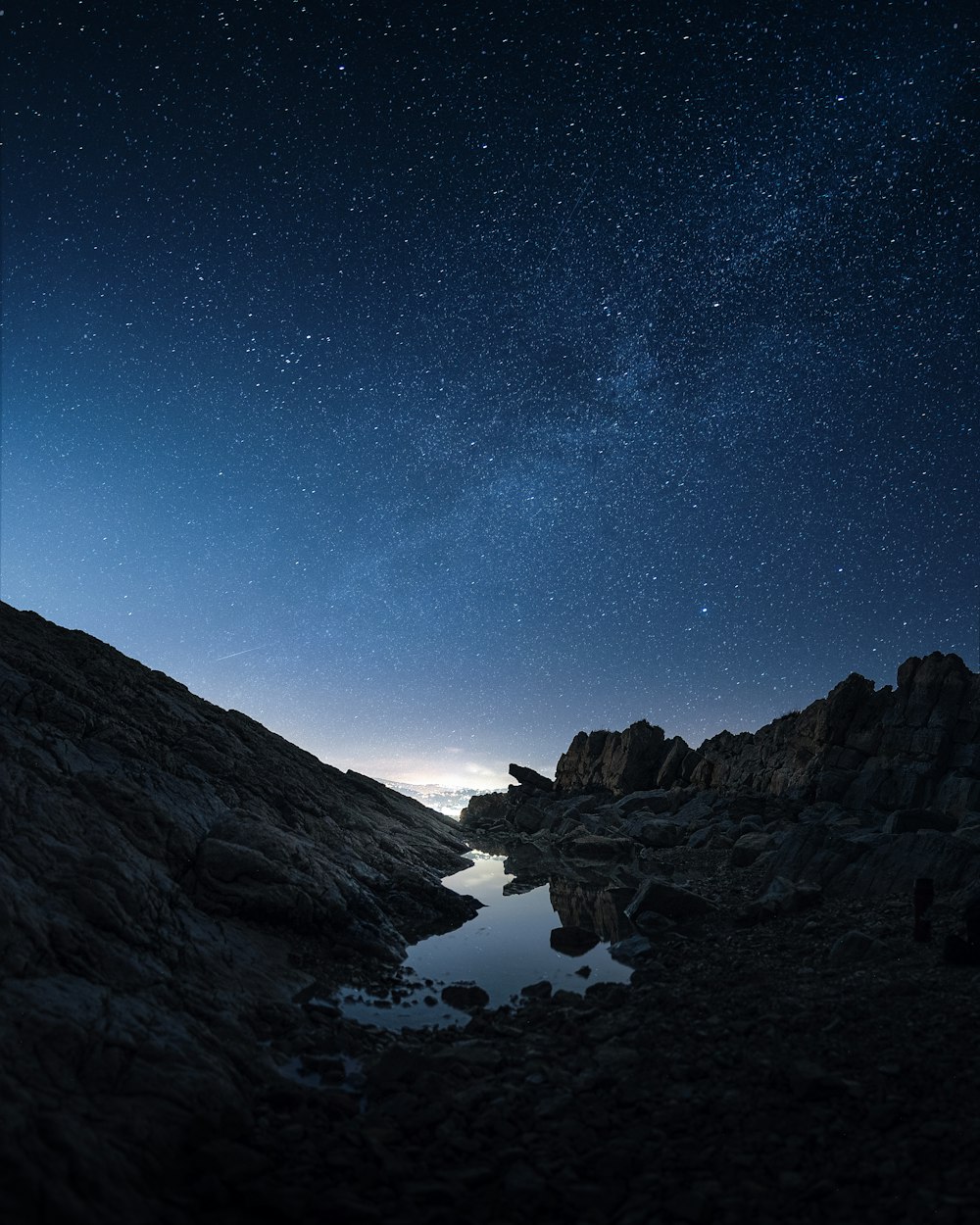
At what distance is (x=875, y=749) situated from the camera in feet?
152

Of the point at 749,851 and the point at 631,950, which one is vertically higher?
the point at 749,851

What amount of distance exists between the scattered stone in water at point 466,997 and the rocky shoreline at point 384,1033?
12cm

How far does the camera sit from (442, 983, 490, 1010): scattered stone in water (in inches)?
450

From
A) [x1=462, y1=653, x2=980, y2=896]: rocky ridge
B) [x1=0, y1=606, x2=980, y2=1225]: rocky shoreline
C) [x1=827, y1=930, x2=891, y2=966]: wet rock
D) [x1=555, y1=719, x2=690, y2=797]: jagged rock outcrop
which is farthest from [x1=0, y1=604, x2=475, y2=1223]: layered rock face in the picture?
[x1=555, y1=719, x2=690, y2=797]: jagged rock outcrop

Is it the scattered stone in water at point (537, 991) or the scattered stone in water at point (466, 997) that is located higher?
the scattered stone in water at point (537, 991)

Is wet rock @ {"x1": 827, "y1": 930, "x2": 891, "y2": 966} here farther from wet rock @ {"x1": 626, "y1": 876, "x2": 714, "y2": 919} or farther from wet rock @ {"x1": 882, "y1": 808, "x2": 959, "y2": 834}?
wet rock @ {"x1": 882, "y1": 808, "x2": 959, "y2": 834}

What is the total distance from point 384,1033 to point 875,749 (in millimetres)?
48460

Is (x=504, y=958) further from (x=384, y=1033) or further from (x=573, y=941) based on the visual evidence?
(x=384, y=1033)

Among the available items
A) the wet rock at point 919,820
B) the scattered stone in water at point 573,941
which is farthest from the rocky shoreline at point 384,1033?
the wet rock at point 919,820

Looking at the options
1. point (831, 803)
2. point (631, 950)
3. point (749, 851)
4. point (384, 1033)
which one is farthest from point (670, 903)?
point (831, 803)

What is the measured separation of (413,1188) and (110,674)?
68.1 ft

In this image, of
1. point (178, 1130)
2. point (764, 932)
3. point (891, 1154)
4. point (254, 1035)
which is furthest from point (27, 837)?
point (764, 932)

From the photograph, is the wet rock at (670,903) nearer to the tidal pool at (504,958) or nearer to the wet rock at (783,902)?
the tidal pool at (504,958)

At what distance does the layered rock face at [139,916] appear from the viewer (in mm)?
5859
